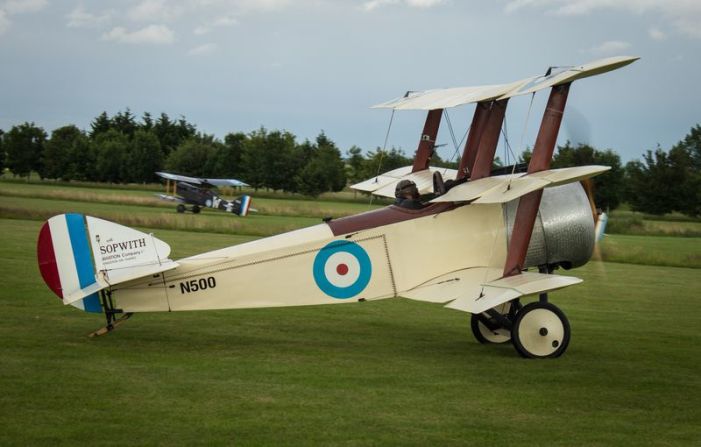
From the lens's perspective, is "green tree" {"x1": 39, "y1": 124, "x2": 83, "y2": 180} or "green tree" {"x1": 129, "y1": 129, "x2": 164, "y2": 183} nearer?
"green tree" {"x1": 129, "y1": 129, "x2": 164, "y2": 183}

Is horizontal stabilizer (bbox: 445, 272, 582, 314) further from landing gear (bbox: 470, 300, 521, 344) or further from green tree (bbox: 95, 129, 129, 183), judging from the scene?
green tree (bbox: 95, 129, 129, 183)

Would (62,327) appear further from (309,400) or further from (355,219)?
(309,400)

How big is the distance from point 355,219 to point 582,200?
2.72m

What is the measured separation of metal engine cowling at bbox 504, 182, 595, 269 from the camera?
10492 millimetres

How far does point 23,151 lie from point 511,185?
332 ft

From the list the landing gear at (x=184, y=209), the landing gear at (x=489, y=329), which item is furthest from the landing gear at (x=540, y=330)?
the landing gear at (x=184, y=209)

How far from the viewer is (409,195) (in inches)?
418

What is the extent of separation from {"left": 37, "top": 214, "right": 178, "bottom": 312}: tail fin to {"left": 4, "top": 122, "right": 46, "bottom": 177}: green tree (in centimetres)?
9735

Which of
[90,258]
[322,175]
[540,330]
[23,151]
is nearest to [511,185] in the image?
[540,330]

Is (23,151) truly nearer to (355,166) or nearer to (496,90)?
(355,166)

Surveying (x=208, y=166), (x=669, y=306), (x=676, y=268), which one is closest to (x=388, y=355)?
(x=669, y=306)

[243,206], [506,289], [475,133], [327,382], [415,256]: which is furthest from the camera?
[243,206]

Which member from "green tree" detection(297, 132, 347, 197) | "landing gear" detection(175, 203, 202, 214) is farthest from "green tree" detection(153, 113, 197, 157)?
"landing gear" detection(175, 203, 202, 214)

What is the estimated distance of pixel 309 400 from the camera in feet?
25.8
